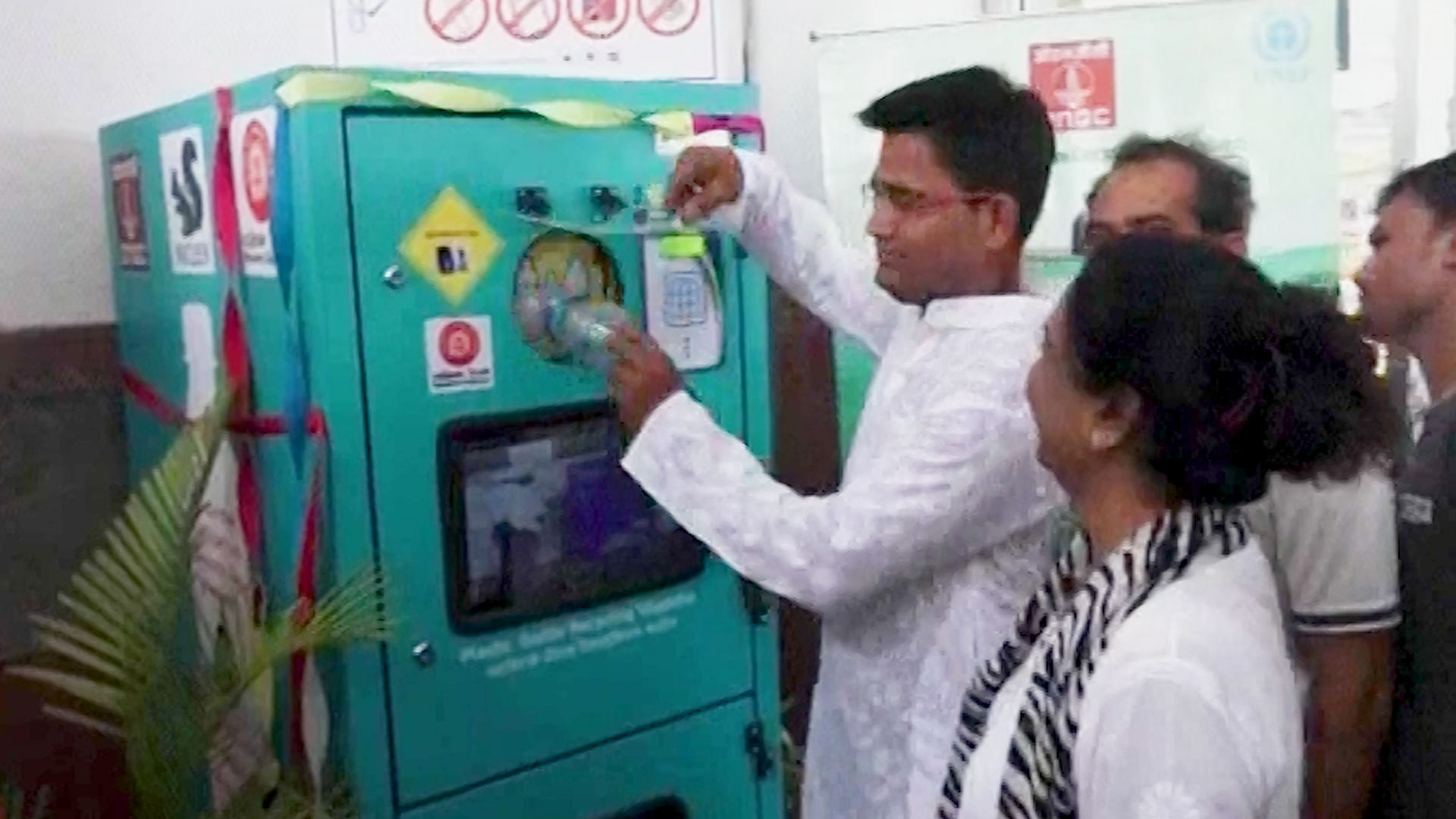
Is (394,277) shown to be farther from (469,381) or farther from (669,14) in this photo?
(669,14)

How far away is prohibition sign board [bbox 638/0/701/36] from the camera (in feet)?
8.86

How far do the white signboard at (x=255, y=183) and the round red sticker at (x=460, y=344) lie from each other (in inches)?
7.5

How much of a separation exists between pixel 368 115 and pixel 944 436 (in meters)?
0.69

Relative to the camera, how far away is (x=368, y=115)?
5.14ft

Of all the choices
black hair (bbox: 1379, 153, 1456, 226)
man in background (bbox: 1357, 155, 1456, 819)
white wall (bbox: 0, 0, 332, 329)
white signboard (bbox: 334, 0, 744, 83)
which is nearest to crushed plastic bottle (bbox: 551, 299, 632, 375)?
white signboard (bbox: 334, 0, 744, 83)

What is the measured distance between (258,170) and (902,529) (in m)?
0.77

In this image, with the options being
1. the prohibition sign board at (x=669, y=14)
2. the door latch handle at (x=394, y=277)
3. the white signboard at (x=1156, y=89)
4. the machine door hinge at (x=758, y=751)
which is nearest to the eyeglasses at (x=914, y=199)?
the door latch handle at (x=394, y=277)

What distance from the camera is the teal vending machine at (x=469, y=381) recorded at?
1581mm

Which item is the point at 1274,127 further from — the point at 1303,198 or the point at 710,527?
the point at 710,527

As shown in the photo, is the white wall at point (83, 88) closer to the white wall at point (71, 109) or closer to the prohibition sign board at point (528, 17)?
the white wall at point (71, 109)

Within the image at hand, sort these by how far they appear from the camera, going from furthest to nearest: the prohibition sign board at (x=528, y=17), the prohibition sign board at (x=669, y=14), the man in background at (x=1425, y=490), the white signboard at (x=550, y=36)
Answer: the prohibition sign board at (x=669, y=14) → the prohibition sign board at (x=528, y=17) → the white signboard at (x=550, y=36) → the man in background at (x=1425, y=490)

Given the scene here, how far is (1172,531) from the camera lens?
118 centimetres

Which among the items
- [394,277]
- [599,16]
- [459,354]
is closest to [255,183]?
[394,277]

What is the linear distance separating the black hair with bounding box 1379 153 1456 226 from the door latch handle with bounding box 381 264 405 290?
1.32m
